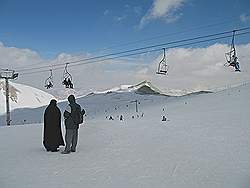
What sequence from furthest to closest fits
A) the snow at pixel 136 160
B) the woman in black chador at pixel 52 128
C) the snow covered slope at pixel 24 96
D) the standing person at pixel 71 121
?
the snow covered slope at pixel 24 96 → the woman in black chador at pixel 52 128 → the standing person at pixel 71 121 → the snow at pixel 136 160

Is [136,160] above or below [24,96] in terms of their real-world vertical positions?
below

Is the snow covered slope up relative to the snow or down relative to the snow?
up

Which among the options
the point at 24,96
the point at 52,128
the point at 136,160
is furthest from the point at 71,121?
the point at 24,96

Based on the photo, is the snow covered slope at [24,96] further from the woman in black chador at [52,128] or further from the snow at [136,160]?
the woman in black chador at [52,128]

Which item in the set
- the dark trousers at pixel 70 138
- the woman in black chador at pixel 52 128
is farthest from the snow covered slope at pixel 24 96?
the dark trousers at pixel 70 138

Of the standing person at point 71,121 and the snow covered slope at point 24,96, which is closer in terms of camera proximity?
the standing person at point 71,121

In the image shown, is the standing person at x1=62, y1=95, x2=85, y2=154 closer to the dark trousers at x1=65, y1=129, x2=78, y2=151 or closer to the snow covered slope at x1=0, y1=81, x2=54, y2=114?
the dark trousers at x1=65, y1=129, x2=78, y2=151

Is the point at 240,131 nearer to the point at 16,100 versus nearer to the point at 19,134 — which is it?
the point at 19,134

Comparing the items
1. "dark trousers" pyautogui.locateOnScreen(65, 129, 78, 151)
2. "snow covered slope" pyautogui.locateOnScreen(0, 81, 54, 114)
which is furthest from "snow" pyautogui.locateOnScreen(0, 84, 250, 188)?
"snow covered slope" pyautogui.locateOnScreen(0, 81, 54, 114)

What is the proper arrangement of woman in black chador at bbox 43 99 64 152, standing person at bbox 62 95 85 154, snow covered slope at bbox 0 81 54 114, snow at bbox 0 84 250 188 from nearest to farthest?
snow at bbox 0 84 250 188
standing person at bbox 62 95 85 154
woman in black chador at bbox 43 99 64 152
snow covered slope at bbox 0 81 54 114

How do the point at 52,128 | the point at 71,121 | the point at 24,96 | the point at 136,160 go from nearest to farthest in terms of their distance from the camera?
the point at 136,160
the point at 71,121
the point at 52,128
the point at 24,96

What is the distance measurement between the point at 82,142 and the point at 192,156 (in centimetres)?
457

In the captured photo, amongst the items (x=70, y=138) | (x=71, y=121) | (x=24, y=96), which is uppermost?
(x=24, y=96)

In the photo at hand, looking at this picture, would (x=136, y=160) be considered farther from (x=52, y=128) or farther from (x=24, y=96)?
(x=24, y=96)
